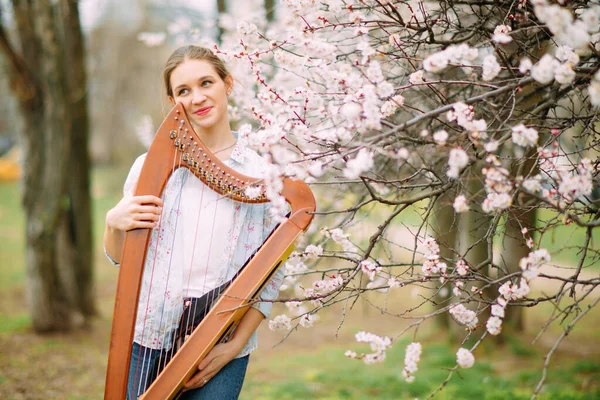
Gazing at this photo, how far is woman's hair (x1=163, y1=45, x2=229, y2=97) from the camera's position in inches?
78.1

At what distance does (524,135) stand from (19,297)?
273 inches

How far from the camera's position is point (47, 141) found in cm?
502

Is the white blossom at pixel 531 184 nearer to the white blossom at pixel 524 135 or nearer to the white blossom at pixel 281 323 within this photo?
the white blossom at pixel 524 135

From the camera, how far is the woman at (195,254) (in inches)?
71.1

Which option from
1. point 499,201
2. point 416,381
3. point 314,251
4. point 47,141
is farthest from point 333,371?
point 499,201

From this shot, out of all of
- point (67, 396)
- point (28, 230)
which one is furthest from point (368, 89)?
point (28, 230)

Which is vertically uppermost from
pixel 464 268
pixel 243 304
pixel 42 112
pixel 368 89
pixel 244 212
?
pixel 42 112

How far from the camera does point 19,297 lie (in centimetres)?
680

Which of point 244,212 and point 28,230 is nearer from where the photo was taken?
point 244,212

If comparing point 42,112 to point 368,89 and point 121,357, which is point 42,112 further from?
point 368,89

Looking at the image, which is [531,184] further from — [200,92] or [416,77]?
[200,92]

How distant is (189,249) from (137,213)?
254 mm

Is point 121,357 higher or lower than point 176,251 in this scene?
lower

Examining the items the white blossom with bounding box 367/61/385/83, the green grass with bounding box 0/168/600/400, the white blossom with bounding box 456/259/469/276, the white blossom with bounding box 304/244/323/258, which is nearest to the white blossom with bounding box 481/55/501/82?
the white blossom with bounding box 367/61/385/83
